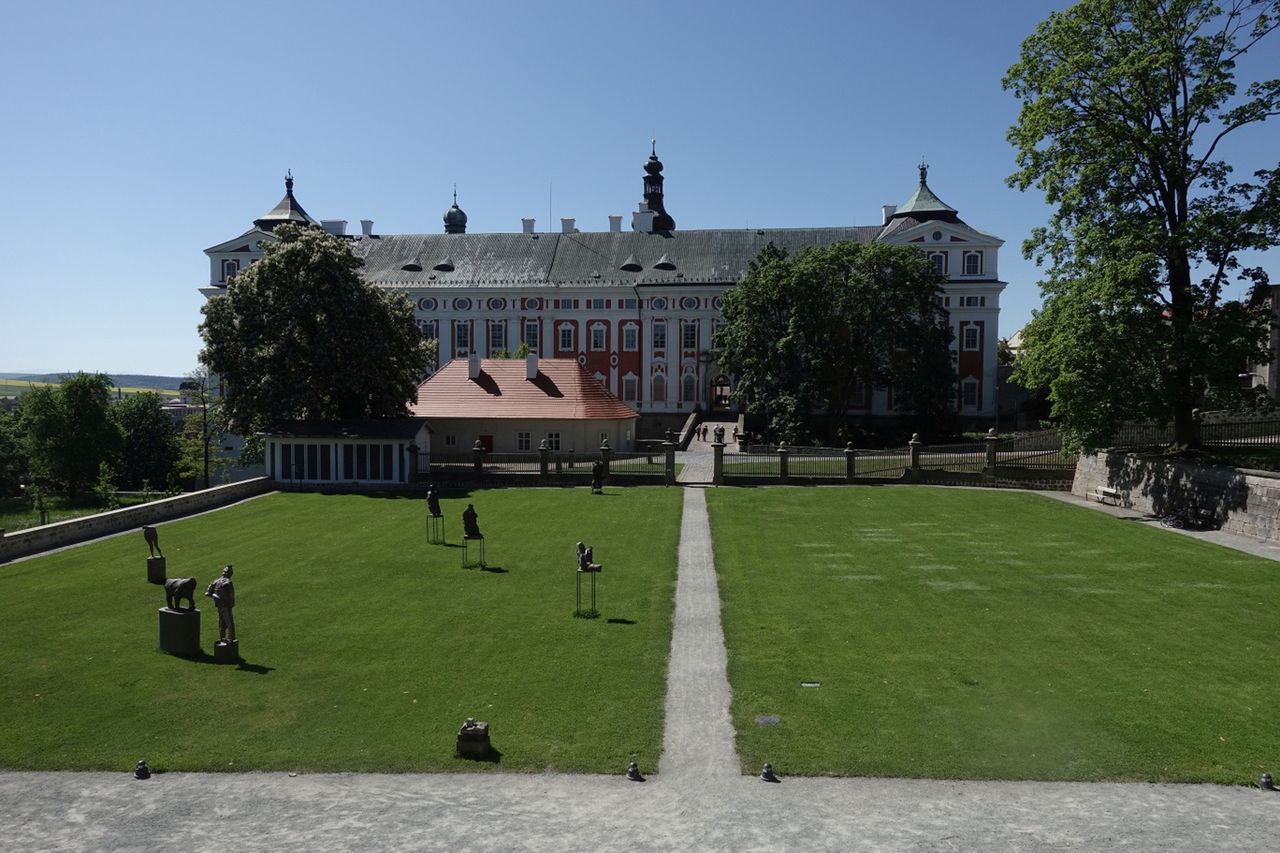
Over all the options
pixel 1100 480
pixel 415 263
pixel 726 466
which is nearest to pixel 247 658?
pixel 726 466

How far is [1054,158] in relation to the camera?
1125 inches

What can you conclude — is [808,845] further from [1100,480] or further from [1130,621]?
[1100,480]

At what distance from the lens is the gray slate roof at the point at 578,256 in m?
70.1

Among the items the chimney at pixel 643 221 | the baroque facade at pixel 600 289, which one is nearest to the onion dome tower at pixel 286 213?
the baroque facade at pixel 600 289

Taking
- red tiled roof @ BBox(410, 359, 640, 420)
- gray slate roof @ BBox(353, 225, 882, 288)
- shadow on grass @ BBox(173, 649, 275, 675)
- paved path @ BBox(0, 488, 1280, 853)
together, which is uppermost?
gray slate roof @ BBox(353, 225, 882, 288)

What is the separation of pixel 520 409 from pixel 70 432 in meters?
25.2

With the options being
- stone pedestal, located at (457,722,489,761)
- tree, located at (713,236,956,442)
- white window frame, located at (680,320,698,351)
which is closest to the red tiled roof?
tree, located at (713,236,956,442)

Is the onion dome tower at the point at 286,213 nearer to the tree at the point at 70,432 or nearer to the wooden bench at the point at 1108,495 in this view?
the tree at the point at 70,432

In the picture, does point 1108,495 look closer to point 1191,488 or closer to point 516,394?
point 1191,488

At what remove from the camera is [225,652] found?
1351 centimetres

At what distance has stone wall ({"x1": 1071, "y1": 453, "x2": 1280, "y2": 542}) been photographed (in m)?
23.0

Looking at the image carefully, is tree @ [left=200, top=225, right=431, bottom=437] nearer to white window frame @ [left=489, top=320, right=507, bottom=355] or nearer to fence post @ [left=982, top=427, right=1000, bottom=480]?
fence post @ [left=982, top=427, right=1000, bottom=480]

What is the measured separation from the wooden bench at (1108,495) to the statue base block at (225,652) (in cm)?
2673

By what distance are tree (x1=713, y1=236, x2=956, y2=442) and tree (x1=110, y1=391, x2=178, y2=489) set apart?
126ft
